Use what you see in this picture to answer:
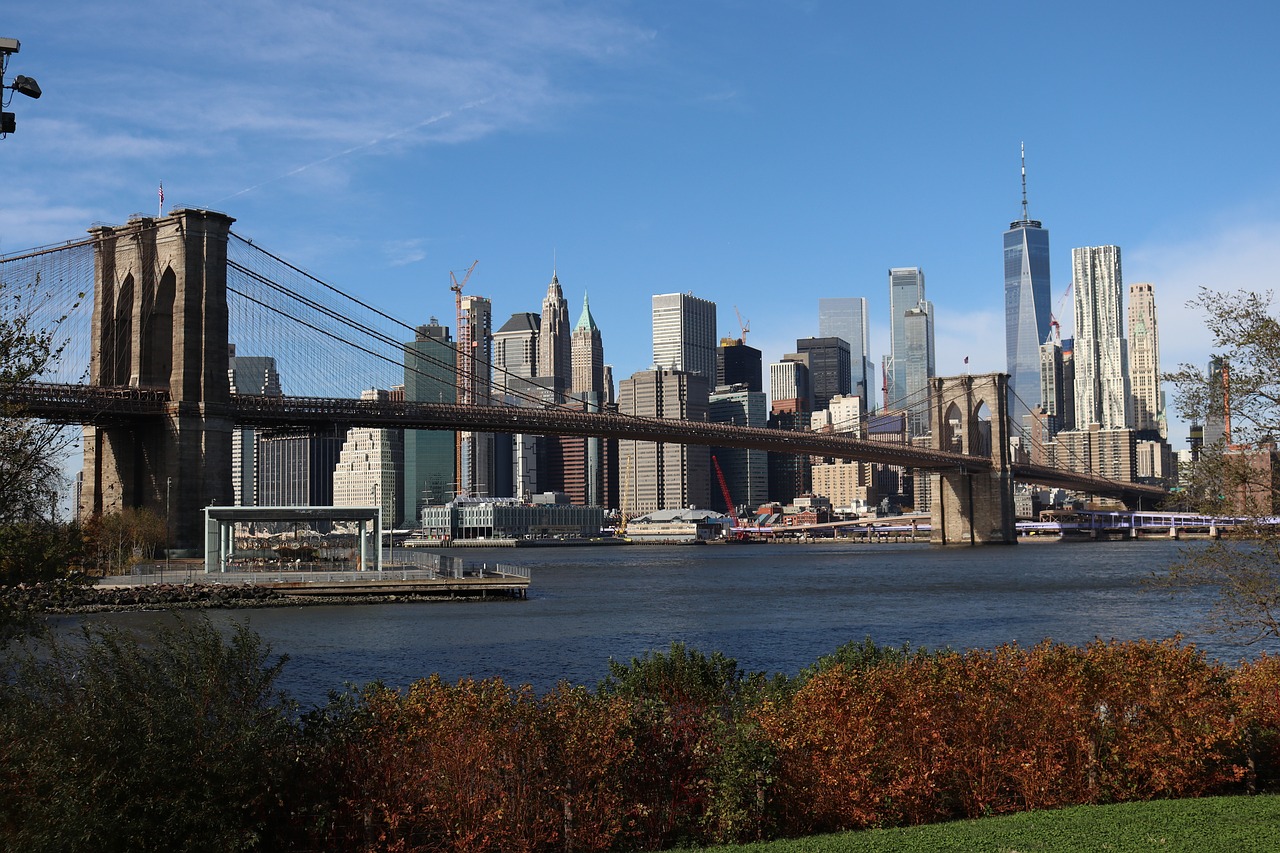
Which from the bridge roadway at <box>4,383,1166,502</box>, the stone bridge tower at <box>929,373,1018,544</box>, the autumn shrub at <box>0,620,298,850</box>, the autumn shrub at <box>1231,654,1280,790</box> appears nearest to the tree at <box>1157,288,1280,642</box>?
the autumn shrub at <box>1231,654,1280,790</box>

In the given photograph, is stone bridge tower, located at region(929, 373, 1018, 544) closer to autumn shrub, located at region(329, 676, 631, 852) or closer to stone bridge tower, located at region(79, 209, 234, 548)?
stone bridge tower, located at region(79, 209, 234, 548)

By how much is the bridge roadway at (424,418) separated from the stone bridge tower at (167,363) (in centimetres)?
127

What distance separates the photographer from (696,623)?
43844 mm

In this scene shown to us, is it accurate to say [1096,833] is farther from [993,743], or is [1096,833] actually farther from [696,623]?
[696,623]

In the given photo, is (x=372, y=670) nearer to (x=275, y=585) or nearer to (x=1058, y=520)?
(x=275, y=585)

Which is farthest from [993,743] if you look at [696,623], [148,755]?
[696,623]

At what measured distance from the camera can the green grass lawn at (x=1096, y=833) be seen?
1021 centimetres

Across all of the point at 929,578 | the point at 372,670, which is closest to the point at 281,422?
the point at 929,578

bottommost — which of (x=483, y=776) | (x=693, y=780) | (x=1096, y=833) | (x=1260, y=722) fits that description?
(x=1096, y=833)

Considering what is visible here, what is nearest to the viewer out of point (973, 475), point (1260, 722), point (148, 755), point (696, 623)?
point (148, 755)

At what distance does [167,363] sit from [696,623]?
3686cm

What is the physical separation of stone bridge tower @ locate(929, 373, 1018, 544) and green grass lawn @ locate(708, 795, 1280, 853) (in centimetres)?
11193

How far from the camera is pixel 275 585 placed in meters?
53.4

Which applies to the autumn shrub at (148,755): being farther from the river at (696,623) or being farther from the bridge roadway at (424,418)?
the bridge roadway at (424,418)
